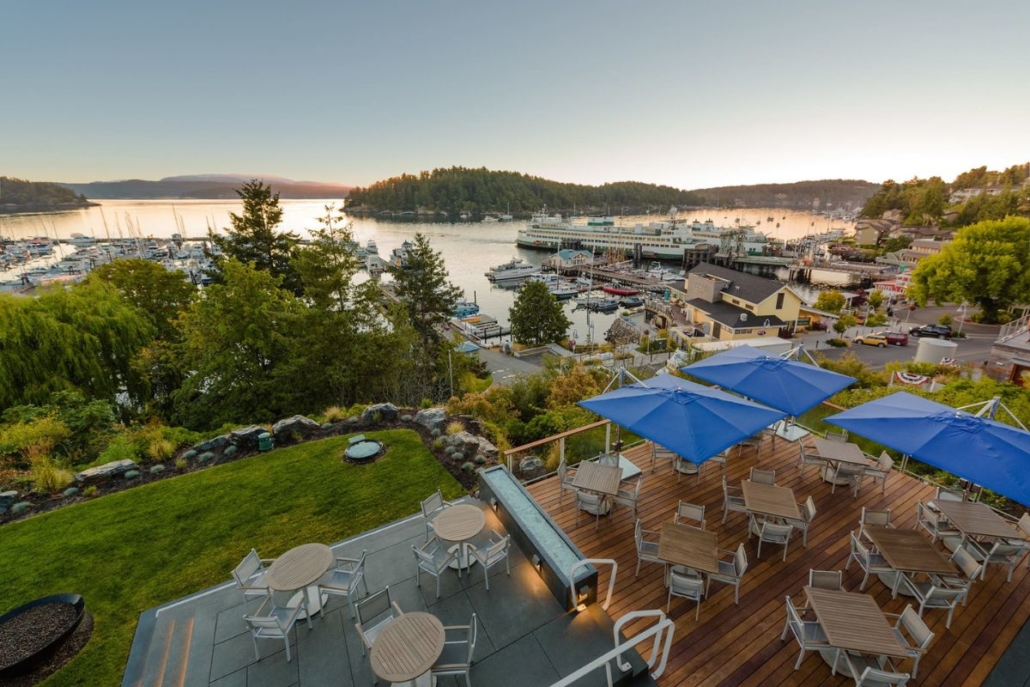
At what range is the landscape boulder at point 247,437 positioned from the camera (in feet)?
31.8

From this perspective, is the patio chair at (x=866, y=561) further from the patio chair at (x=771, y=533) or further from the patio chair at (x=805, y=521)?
the patio chair at (x=771, y=533)

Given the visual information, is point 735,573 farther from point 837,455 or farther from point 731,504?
point 837,455

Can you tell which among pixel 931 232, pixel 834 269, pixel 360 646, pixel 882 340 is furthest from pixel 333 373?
pixel 931 232

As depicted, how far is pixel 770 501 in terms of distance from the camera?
572 cm

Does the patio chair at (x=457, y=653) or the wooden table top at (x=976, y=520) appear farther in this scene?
the wooden table top at (x=976, y=520)

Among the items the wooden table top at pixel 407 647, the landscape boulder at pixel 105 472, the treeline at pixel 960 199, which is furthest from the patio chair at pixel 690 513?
the treeline at pixel 960 199

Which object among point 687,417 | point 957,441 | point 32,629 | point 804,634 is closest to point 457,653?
point 804,634

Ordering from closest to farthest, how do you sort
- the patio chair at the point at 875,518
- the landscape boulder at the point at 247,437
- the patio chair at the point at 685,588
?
the patio chair at the point at 685,588 → the patio chair at the point at 875,518 → the landscape boulder at the point at 247,437

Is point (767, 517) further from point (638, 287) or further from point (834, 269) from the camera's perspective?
point (834, 269)

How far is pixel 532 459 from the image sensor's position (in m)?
8.88

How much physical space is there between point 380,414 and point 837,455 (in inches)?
398

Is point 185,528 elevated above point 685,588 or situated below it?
below

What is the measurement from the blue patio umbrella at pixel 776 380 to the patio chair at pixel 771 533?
6.15 feet

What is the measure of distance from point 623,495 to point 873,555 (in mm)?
3096
